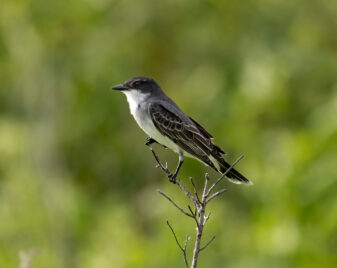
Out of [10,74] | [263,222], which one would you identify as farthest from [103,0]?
[263,222]

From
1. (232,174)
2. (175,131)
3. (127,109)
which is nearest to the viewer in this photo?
(232,174)

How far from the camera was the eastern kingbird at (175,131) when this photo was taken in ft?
25.5

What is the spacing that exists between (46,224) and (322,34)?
27.7 ft

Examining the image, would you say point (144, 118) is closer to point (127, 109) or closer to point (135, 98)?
point (135, 98)

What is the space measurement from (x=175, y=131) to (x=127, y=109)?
1251 cm

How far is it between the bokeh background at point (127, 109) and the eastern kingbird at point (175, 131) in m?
4.48

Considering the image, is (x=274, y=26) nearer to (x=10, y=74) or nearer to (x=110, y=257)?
(x=10, y=74)

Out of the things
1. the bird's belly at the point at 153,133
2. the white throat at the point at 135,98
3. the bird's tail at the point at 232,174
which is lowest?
the bird's tail at the point at 232,174

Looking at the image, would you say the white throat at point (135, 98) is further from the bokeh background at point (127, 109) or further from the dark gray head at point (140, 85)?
the bokeh background at point (127, 109)

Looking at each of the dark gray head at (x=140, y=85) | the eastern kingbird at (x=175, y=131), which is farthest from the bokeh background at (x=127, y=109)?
the eastern kingbird at (x=175, y=131)

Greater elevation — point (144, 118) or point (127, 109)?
point (127, 109)

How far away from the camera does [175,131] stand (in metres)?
7.86

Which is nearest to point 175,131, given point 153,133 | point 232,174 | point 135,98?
point 153,133

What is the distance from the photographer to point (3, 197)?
17.2m
